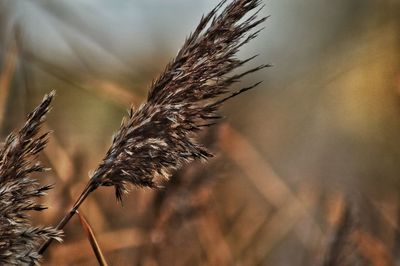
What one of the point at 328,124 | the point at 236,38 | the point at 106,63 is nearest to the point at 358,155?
the point at 328,124

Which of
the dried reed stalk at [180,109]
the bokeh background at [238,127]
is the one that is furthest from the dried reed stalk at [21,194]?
the bokeh background at [238,127]

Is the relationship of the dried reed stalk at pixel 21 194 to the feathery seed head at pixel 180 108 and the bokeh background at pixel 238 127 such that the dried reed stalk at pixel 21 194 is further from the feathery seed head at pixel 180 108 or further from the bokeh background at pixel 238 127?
the bokeh background at pixel 238 127

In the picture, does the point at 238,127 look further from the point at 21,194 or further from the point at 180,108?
the point at 21,194

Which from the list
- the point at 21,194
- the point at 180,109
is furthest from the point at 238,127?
the point at 21,194

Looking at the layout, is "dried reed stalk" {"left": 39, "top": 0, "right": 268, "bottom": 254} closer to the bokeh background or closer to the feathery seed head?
the feathery seed head

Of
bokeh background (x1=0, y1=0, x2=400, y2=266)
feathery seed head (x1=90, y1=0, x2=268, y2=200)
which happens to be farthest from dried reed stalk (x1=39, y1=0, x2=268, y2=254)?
bokeh background (x1=0, y1=0, x2=400, y2=266)
